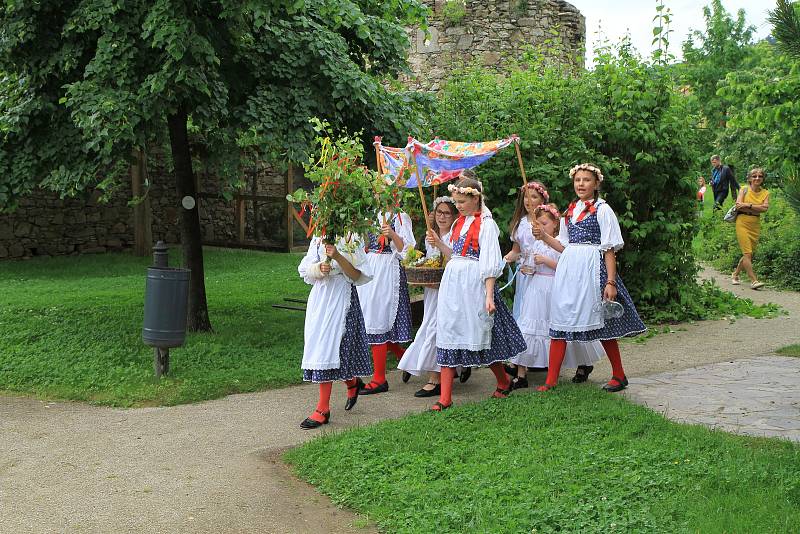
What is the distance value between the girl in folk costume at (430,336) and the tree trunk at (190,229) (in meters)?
3.37

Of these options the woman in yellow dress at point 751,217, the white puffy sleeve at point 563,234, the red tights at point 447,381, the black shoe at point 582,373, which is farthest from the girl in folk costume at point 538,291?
the woman in yellow dress at point 751,217

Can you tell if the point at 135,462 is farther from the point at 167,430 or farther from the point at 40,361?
the point at 40,361

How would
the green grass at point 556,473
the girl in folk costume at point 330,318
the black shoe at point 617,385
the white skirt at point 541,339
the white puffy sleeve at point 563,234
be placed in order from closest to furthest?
the green grass at point 556,473, the girl in folk costume at point 330,318, the black shoe at point 617,385, the white puffy sleeve at point 563,234, the white skirt at point 541,339

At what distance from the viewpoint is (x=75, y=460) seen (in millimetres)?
6227

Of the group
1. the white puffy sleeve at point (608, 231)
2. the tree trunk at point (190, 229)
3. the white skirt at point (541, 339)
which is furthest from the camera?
the tree trunk at point (190, 229)

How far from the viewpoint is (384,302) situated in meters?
8.38

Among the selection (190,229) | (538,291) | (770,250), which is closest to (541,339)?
(538,291)

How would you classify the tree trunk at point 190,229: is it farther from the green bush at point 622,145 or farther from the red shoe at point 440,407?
the red shoe at point 440,407

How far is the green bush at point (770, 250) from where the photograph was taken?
48.7 ft

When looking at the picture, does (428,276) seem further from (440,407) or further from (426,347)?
(440,407)

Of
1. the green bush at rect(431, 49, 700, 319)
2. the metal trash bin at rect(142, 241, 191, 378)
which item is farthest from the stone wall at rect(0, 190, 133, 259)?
the metal trash bin at rect(142, 241, 191, 378)

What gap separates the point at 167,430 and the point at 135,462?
0.84 m

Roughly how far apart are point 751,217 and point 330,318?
9.71m

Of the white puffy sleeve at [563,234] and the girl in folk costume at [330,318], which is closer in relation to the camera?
the girl in folk costume at [330,318]
